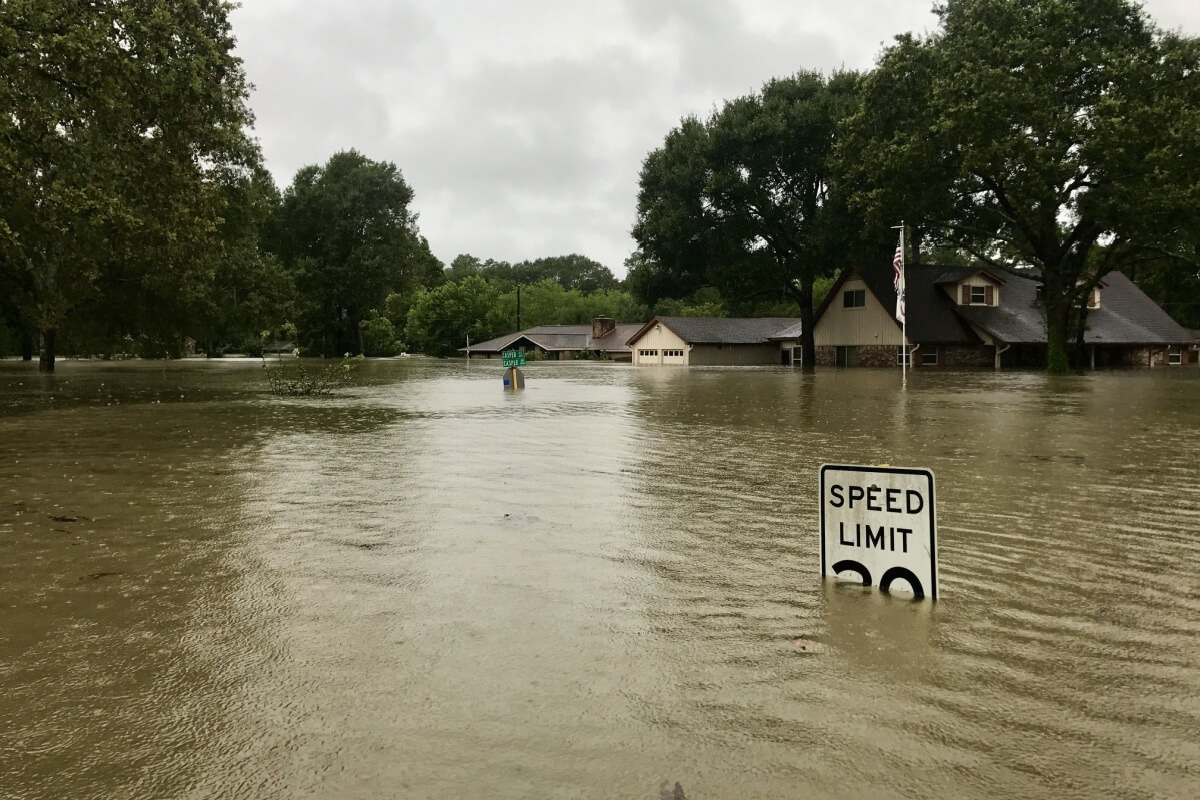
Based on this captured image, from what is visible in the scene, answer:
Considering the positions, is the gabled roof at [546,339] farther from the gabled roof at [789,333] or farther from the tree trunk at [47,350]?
the tree trunk at [47,350]

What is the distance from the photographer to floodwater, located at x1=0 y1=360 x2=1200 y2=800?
322cm

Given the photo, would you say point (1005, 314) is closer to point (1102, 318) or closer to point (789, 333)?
point (1102, 318)

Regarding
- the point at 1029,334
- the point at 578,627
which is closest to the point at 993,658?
the point at 578,627

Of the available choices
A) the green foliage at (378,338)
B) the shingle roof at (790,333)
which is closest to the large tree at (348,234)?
the green foliage at (378,338)

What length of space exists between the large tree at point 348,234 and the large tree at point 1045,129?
2109 inches

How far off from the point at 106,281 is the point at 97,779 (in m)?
41.9

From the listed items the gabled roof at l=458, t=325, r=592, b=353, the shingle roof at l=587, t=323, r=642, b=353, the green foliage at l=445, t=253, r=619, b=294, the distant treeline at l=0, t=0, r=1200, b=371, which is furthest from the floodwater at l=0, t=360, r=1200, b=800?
the green foliage at l=445, t=253, r=619, b=294

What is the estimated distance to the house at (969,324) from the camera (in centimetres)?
5497

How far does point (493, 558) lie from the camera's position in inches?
251

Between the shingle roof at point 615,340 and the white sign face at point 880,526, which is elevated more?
the shingle roof at point 615,340

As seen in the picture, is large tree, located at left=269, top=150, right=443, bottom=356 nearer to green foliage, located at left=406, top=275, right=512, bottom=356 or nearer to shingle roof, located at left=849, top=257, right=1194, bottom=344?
green foliage, located at left=406, top=275, right=512, bottom=356

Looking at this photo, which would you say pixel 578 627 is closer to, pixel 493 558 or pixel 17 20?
pixel 493 558

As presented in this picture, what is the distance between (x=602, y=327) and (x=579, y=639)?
95841mm

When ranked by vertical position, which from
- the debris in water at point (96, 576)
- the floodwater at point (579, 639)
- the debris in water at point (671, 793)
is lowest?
the debris in water at point (671, 793)
